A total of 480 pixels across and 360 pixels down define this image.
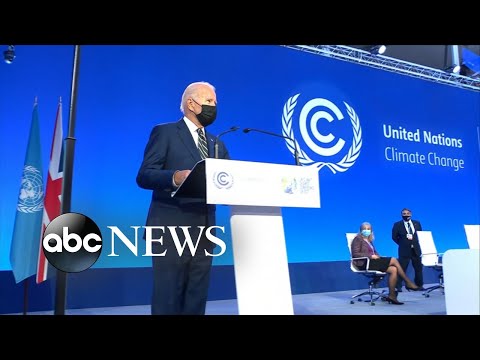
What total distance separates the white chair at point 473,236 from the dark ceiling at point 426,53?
3442 mm

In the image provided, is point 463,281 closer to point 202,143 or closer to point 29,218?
point 202,143

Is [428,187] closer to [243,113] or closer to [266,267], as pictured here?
[243,113]

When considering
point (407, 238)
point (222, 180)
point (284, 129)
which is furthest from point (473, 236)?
point (222, 180)

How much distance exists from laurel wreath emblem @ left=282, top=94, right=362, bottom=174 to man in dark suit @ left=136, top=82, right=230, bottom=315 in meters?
3.41

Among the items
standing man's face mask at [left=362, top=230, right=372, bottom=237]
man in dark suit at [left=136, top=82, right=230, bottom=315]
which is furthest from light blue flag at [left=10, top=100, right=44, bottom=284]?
standing man's face mask at [left=362, top=230, right=372, bottom=237]

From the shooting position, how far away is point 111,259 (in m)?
4.90

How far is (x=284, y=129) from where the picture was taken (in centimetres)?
615

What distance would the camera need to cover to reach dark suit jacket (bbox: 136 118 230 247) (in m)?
2.45

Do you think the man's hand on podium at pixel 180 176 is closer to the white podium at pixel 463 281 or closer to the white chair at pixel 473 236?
the white podium at pixel 463 281

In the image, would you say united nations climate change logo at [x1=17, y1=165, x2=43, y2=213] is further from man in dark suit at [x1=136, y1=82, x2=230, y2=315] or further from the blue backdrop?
man in dark suit at [x1=136, y1=82, x2=230, y2=315]
